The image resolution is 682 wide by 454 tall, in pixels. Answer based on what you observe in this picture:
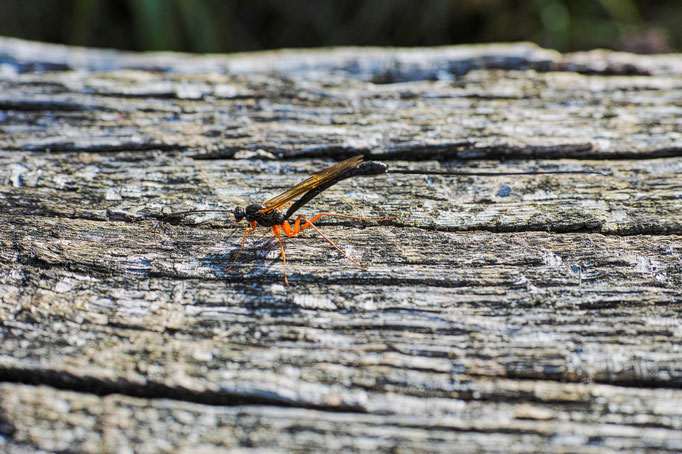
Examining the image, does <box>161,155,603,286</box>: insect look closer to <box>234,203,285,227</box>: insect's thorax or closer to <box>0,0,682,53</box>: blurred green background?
<box>234,203,285,227</box>: insect's thorax

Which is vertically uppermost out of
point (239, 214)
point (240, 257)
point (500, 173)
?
point (500, 173)

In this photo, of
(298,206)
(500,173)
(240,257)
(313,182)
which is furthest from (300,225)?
(500,173)

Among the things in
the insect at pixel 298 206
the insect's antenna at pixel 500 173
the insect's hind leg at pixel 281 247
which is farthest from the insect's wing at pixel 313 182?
the insect's antenna at pixel 500 173

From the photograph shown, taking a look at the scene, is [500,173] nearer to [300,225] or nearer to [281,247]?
[300,225]

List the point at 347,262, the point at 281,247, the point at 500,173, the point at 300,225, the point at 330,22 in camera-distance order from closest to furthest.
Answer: the point at 347,262 → the point at 281,247 → the point at 300,225 → the point at 500,173 → the point at 330,22

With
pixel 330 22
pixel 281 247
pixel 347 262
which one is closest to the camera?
pixel 347 262

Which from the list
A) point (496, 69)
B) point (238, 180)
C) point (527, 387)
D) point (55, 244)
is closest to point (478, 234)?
point (527, 387)

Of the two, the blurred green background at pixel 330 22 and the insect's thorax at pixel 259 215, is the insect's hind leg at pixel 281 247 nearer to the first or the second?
the insect's thorax at pixel 259 215
